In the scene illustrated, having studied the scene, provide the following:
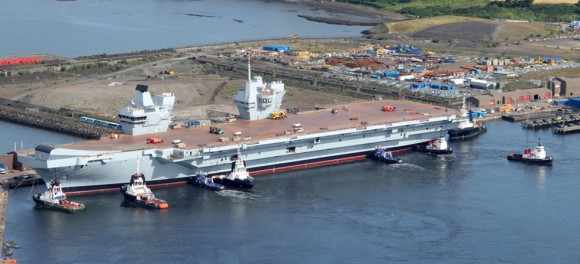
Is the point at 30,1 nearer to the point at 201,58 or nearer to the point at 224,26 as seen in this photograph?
the point at 224,26

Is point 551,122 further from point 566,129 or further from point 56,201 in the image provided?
point 56,201

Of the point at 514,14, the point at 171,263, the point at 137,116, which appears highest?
the point at 514,14

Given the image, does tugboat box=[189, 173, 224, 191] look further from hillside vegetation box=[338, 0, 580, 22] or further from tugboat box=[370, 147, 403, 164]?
hillside vegetation box=[338, 0, 580, 22]

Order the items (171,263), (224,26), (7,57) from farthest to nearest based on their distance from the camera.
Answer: (224,26), (7,57), (171,263)

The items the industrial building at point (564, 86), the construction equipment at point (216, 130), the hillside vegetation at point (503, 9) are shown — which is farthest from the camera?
the hillside vegetation at point (503, 9)

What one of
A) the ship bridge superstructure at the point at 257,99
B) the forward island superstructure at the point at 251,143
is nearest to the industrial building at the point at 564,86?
the forward island superstructure at the point at 251,143

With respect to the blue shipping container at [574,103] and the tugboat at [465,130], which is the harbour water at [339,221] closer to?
the tugboat at [465,130]

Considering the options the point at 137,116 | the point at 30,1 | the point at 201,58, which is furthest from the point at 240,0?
the point at 137,116

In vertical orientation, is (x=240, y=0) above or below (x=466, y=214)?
above

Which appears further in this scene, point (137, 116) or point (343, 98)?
point (343, 98)
